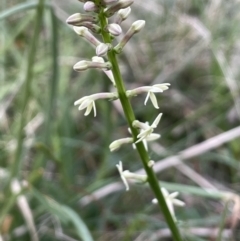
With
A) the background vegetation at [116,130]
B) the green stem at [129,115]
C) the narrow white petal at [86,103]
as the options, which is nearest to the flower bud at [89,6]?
the green stem at [129,115]

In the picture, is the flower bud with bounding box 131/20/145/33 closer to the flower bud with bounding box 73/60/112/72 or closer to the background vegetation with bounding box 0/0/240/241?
the flower bud with bounding box 73/60/112/72

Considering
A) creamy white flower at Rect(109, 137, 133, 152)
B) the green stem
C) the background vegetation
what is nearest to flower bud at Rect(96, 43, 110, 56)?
the green stem

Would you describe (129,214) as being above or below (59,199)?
below

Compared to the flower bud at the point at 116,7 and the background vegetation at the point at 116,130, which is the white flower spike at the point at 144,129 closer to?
the flower bud at the point at 116,7

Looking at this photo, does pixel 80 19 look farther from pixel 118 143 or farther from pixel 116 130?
pixel 116 130

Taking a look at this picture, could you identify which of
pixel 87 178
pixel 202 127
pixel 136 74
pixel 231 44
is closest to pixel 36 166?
pixel 87 178

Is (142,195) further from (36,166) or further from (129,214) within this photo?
(36,166)

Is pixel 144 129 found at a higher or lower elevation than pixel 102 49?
lower

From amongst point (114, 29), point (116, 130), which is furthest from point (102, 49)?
point (116, 130)

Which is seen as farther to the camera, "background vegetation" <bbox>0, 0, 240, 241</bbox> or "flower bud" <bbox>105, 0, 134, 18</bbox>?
"background vegetation" <bbox>0, 0, 240, 241</bbox>
